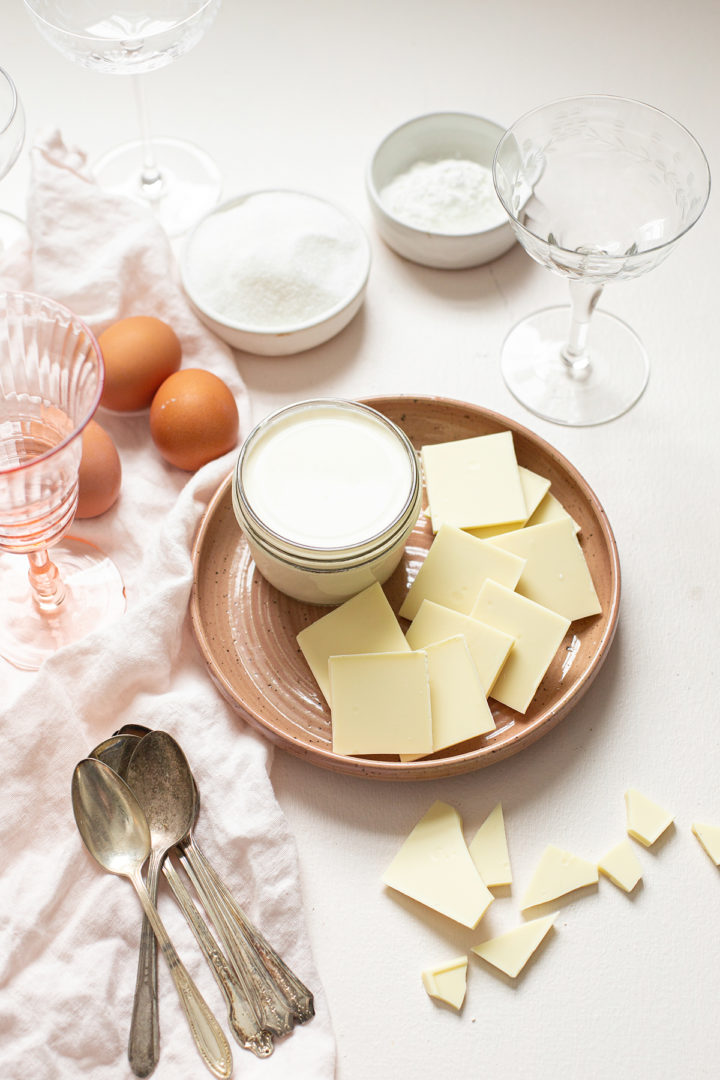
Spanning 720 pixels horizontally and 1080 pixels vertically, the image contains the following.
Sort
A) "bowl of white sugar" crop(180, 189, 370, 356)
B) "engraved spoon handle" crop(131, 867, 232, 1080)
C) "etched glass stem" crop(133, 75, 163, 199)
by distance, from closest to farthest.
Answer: "engraved spoon handle" crop(131, 867, 232, 1080)
"bowl of white sugar" crop(180, 189, 370, 356)
"etched glass stem" crop(133, 75, 163, 199)

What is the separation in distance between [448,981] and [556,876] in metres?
0.15

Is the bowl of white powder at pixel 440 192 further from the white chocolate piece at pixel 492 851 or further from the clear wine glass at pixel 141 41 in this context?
the white chocolate piece at pixel 492 851

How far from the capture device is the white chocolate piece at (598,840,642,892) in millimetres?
1074

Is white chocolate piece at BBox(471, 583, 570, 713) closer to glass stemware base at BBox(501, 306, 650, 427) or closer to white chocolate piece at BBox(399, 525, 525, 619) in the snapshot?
white chocolate piece at BBox(399, 525, 525, 619)

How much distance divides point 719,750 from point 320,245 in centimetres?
83

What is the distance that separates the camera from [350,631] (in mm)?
1161

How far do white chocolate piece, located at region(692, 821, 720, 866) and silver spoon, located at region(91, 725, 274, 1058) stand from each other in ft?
1.58

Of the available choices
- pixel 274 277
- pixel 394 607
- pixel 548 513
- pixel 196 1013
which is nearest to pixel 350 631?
pixel 394 607

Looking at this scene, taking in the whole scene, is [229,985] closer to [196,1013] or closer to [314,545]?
[196,1013]

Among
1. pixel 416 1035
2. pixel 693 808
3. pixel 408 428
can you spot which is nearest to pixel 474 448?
pixel 408 428

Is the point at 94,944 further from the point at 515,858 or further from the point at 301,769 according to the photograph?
the point at 515,858

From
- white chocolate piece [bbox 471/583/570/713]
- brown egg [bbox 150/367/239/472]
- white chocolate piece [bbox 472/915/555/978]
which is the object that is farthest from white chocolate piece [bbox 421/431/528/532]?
white chocolate piece [bbox 472/915/555/978]

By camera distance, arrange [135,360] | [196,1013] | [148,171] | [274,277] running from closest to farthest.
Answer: [196,1013]
[135,360]
[274,277]
[148,171]

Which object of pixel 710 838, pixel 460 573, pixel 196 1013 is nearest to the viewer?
pixel 196 1013
